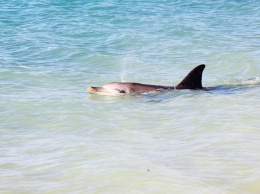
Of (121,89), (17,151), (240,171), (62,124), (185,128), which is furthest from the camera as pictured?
(121,89)

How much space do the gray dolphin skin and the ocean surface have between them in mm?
185

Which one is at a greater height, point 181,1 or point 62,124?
point 181,1

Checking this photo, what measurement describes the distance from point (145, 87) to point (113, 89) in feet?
1.82

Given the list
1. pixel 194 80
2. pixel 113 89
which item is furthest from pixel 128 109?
pixel 194 80

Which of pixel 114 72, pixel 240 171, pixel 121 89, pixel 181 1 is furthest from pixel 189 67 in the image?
pixel 181 1

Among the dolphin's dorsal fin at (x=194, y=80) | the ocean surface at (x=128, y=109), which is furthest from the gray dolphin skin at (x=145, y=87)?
the ocean surface at (x=128, y=109)

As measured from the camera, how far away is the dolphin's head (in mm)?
9719

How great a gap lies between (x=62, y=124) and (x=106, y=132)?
0.79m

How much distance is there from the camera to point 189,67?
1212cm

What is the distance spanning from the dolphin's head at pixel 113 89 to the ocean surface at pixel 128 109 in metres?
0.17

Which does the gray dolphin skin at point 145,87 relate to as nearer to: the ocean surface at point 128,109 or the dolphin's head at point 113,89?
the dolphin's head at point 113,89

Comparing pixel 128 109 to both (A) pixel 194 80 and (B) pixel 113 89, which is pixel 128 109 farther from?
(A) pixel 194 80

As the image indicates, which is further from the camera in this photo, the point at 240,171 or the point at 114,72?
the point at 114,72

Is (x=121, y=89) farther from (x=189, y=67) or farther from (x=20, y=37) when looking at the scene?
(x=20, y=37)
